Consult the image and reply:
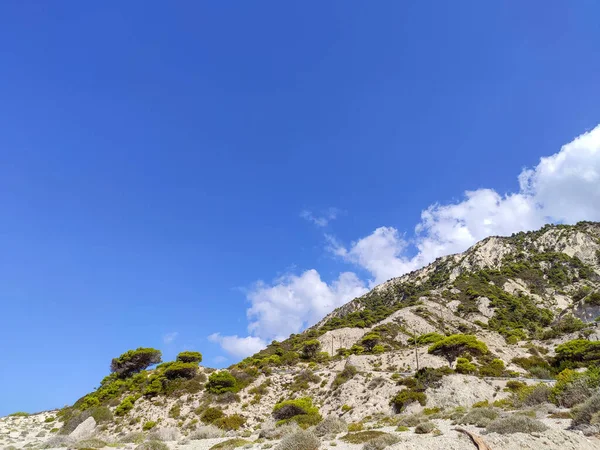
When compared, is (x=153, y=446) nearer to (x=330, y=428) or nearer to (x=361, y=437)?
(x=330, y=428)

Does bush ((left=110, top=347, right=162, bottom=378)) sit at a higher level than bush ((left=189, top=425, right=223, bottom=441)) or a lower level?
higher

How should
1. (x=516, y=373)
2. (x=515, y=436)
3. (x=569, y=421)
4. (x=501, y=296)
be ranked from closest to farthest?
(x=515, y=436)
(x=569, y=421)
(x=516, y=373)
(x=501, y=296)

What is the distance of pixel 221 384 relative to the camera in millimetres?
41594

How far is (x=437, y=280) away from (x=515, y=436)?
111792 mm

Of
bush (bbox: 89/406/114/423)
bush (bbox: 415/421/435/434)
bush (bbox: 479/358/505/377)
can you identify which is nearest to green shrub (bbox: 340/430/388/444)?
bush (bbox: 415/421/435/434)

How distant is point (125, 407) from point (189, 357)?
11.1 m

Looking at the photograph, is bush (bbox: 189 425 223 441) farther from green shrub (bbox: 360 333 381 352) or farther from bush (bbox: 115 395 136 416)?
green shrub (bbox: 360 333 381 352)

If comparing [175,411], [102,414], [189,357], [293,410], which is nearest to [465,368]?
[293,410]

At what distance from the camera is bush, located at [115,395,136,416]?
40691mm

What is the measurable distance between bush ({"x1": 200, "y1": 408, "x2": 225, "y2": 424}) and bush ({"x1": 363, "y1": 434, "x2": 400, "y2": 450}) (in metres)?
24.8

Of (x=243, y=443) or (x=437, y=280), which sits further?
(x=437, y=280)

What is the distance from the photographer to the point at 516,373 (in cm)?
3625

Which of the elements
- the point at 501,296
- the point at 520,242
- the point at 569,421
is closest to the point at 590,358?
the point at 569,421

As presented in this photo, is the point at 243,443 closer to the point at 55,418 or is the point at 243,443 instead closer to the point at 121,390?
the point at 121,390
